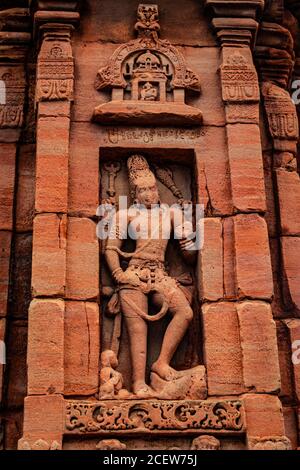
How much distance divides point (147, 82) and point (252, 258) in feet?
7.31

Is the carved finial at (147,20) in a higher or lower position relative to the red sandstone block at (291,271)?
higher

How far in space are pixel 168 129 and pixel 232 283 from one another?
1.82 m

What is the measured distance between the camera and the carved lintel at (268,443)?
21.9 ft

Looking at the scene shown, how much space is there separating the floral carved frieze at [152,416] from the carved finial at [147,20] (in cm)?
402

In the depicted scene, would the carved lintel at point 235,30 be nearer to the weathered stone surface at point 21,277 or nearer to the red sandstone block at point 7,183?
the red sandstone block at point 7,183

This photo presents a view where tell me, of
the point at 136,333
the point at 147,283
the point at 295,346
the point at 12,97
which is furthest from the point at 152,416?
the point at 12,97

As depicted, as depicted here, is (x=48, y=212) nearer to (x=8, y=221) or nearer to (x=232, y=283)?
(x=8, y=221)

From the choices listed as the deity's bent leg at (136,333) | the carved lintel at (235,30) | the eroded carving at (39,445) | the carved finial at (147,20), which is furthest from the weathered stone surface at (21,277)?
the carved lintel at (235,30)

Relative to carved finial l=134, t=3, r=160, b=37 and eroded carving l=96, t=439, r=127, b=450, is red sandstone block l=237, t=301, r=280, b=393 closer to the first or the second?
eroded carving l=96, t=439, r=127, b=450

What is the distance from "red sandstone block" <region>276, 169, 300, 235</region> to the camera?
28.0 feet

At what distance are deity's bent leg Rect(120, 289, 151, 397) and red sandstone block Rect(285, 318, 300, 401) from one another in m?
1.67

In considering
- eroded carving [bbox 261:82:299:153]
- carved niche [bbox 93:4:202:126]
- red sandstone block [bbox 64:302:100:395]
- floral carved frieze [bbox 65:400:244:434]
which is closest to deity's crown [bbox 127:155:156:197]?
carved niche [bbox 93:4:202:126]

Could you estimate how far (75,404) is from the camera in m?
6.79
